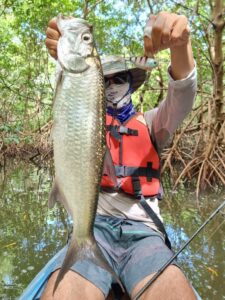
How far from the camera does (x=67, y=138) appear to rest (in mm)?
1789

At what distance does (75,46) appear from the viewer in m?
1.80

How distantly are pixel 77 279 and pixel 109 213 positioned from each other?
555 mm

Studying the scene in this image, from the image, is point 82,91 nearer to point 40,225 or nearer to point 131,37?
point 40,225

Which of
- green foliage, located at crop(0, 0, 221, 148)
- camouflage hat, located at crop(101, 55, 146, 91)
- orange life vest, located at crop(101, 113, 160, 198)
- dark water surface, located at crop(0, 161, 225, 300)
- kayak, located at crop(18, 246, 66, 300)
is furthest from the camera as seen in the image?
green foliage, located at crop(0, 0, 221, 148)

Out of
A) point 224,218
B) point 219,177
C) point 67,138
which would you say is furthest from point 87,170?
point 219,177

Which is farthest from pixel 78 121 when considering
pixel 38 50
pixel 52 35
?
pixel 38 50

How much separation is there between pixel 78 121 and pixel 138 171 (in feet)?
2.91

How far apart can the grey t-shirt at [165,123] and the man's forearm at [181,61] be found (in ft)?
0.10

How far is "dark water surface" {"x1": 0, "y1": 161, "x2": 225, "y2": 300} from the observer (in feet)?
12.1

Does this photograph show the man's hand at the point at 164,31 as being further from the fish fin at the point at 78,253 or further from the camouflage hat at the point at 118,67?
the fish fin at the point at 78,253

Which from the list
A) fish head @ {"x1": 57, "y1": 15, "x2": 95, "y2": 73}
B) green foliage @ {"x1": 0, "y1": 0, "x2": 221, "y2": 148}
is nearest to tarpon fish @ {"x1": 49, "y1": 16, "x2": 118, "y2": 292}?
fish head @ {"x1": 57, "y1": 15, "x2": 95, "y2": 73}

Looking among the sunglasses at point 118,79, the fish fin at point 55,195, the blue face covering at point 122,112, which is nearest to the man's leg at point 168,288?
the fish fin at point 55,195

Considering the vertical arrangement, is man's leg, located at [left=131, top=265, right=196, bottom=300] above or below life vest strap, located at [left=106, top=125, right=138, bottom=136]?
below

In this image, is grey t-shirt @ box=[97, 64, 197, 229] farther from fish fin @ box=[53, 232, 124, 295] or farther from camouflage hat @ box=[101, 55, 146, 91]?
fish fin @ box=[53, 232, 124, 295]
